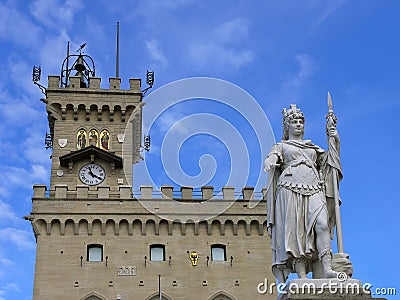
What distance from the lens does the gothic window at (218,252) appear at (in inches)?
1500

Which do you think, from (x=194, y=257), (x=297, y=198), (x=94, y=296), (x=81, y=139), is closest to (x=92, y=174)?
(x=81, y=139)

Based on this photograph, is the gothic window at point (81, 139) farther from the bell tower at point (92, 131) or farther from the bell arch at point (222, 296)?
the bell arch at point (222, 296)

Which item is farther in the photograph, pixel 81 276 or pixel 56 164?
pixel 56 164

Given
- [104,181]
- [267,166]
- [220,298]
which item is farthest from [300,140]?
[104,181]

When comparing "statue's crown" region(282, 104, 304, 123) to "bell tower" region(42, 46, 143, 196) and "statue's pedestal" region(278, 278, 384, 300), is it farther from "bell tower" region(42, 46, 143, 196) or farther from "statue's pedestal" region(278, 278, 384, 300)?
"bell tower" region(42, 46, 143, 196)

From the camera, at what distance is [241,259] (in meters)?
38.0

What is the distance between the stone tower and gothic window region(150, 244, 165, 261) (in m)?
0.06

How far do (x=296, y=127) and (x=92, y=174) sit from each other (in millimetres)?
32131

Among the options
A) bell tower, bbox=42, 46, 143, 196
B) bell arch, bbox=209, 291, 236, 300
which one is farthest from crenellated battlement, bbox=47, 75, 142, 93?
bell arch, bbox=209, 291, 236, 300

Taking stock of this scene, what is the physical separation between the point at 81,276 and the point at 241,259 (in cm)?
924

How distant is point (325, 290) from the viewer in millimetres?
8367

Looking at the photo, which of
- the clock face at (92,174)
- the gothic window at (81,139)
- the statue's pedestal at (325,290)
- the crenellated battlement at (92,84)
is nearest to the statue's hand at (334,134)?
the statue's pedestal at (325,290)

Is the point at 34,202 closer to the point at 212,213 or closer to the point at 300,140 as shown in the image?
the point at 212,213

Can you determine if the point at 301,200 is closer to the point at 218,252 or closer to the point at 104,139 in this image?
the point at 218,252
